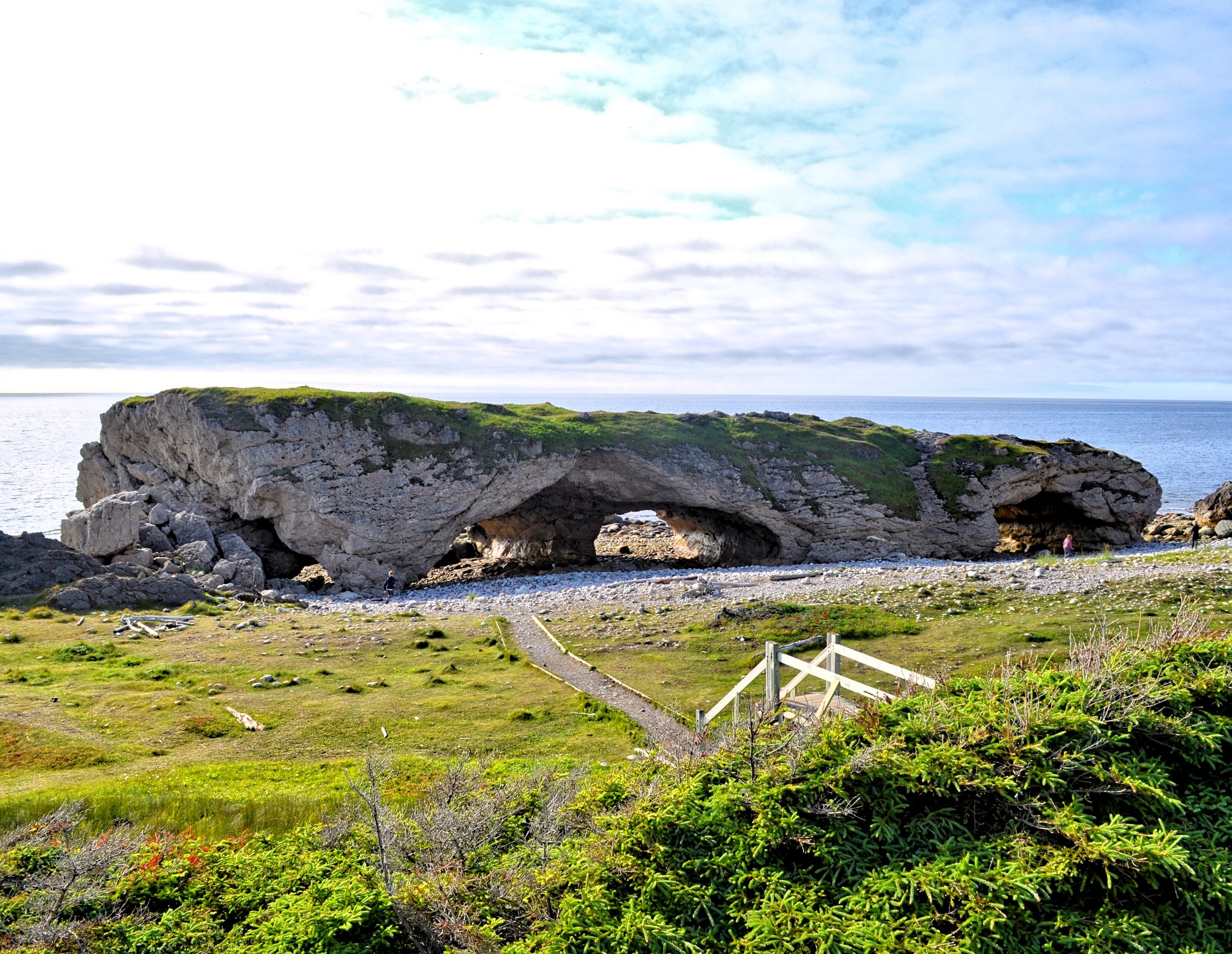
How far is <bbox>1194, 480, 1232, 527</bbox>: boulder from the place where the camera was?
6028cm

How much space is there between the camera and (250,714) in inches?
776

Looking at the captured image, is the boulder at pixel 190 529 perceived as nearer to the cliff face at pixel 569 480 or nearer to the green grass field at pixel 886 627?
the cliff face at pixel 569 480

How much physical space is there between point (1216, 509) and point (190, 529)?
242 ft

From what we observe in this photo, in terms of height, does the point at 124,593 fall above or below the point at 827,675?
below

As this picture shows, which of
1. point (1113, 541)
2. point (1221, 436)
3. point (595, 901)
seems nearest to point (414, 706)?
point (595, 901)

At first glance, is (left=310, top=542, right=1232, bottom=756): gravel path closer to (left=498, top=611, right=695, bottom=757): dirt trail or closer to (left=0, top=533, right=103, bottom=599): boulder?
(left=498, top=611, right=695, bottom=757): dirt trail

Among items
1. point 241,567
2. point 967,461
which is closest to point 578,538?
point 241,567

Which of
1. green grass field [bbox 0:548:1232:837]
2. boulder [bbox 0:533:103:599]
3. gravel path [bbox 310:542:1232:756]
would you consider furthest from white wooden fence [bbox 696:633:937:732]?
boulder [bbox 0:533:103:599]

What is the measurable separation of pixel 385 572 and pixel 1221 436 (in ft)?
700

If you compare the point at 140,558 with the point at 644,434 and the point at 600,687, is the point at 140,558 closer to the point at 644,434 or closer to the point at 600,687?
the point at 644,434

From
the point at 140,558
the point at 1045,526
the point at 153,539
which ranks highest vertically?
the point at 1045,526

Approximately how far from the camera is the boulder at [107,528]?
42375mm

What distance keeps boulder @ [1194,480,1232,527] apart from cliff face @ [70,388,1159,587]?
1028cm

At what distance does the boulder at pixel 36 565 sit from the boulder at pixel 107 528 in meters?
4.32
